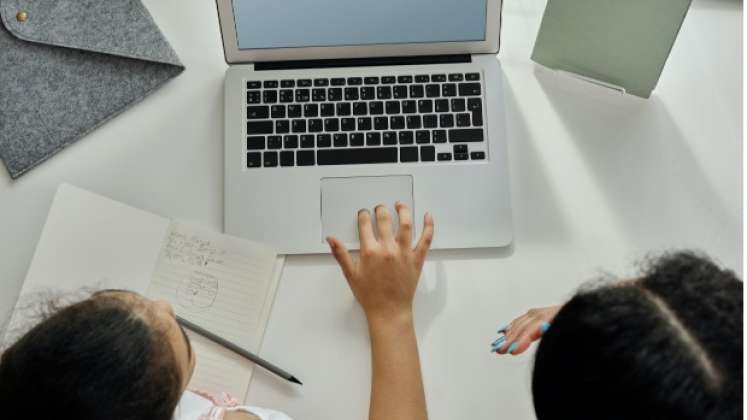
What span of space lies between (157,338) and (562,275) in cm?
38

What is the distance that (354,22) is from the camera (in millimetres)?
721

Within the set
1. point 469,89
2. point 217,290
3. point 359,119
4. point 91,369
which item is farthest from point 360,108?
point 91,369

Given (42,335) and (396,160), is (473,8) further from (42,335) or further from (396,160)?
(42,335)

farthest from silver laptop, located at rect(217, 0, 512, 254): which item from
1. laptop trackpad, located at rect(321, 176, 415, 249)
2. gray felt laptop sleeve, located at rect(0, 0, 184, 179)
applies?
gray felt laptop sleeve, located at rect(0, 0, 184, 179)

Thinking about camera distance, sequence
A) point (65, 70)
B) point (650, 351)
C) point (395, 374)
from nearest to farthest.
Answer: point (650, 351) < point (395, 374) < point (65, 70)

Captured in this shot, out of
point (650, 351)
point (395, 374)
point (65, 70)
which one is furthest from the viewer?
point (65, 70)

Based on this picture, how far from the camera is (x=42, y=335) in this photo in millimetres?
543

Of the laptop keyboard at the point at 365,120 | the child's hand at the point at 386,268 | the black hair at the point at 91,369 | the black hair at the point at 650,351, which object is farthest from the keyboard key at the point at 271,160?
the black hair at the point at 650,351

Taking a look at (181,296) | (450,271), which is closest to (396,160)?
(450,271)

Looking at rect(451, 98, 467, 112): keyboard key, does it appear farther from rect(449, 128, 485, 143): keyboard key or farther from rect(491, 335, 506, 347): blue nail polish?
rect(491, 335, 506, 347): blue nail polish

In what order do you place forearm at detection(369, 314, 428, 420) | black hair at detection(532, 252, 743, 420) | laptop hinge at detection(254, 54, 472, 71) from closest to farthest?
black hair at detection(532, 252, 743, 420), forearm at detection(369, 314, 428, 420), laptop hinge at detection(254, 54, 472, 71)

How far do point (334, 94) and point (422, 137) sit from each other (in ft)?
0.33

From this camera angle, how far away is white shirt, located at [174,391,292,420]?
0.65 m

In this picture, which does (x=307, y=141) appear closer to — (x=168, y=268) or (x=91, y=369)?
(x=168, y=268)
